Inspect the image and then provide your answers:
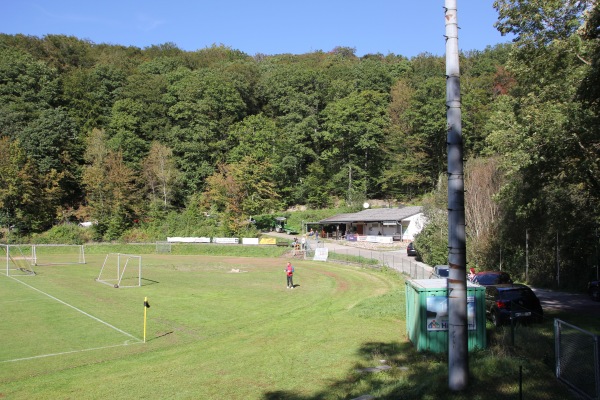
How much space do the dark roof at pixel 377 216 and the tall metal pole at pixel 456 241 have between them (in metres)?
52.5

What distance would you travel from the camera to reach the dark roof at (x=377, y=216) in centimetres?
6262

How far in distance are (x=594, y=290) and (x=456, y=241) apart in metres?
20.2

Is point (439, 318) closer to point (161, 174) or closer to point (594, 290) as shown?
point (594, 290)

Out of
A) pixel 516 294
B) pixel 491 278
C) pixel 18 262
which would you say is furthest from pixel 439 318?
pixel 18 262

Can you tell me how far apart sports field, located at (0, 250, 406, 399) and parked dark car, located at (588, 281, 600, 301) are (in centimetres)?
1015

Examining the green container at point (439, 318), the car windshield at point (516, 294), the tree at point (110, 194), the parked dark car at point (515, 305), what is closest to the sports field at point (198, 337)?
the green container at point (439, 318)

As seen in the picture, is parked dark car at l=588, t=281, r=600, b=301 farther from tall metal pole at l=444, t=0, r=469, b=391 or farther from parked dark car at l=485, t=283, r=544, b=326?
tall metal pole at l=444, t=0, r=469, b=391

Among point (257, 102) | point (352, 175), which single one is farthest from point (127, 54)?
point (352, 175)

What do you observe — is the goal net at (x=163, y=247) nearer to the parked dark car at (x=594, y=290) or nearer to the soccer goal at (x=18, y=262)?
the soccer goal at (x=18, y=262)

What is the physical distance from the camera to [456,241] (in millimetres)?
8500

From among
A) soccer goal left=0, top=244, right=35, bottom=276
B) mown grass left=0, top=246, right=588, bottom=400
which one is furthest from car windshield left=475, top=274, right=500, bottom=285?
soccer goal left=0, top=244, right=35, bottom=276

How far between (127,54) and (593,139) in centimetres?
12724

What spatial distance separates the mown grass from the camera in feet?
33.9

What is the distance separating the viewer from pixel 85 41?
410ft
